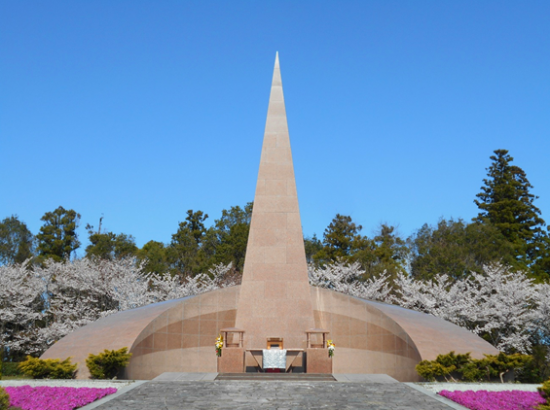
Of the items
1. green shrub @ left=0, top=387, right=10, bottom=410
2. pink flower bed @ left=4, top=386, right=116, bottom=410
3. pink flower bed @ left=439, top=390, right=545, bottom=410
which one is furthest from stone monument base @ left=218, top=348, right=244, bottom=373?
green shrub @ left=0, top=387, right=10, bottom=410

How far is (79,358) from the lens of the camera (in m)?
16.0

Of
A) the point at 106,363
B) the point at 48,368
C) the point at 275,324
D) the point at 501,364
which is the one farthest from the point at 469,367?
the point at 48,368

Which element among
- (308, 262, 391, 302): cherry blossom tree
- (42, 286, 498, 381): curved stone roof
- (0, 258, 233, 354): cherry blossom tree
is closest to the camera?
(42, 286, 498, 381): curved stone roof

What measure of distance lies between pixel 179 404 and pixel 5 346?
21.6 metres

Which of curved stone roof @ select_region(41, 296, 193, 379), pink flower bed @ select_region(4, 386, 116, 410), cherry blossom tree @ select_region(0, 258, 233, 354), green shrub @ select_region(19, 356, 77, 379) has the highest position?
cherry blossom tree @ select_region(0, 258, 233, 354)

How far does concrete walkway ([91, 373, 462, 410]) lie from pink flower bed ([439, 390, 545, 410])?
413mm

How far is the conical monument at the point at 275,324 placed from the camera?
55.8ft

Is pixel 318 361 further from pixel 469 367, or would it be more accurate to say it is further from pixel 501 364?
pixel 501 364

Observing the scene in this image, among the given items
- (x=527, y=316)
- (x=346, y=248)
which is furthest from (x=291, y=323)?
(x=346, y=248)

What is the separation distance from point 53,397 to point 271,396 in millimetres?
4198

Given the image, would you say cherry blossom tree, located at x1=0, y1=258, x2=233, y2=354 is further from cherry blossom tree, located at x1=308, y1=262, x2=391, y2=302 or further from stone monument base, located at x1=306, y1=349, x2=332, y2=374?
stone monument base, located at x1=306, y1=349, x2=332, y2=374

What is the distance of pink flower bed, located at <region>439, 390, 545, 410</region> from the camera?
988 centimetres

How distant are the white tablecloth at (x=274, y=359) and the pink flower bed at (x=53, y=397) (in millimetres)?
5744

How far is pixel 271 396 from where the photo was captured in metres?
10.8
